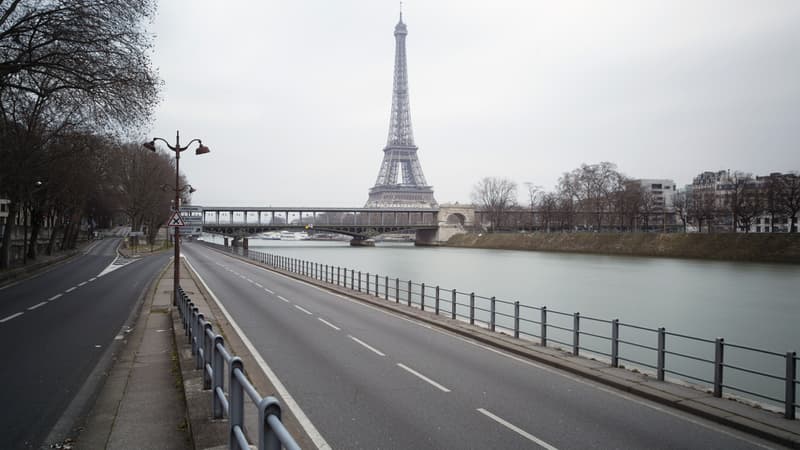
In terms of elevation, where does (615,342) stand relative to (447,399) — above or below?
above

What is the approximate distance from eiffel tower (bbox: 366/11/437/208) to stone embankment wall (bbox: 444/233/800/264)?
71.1 meters

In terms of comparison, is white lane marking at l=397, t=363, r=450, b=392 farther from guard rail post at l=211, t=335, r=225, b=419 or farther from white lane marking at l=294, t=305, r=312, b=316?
white lane marking at l=294, t=305, r=312, b=316

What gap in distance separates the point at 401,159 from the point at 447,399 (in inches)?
7087

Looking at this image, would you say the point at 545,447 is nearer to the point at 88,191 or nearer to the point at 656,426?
the point at 656,426

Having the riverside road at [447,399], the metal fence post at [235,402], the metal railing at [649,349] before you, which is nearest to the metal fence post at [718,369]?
the metal railing at [649,349]

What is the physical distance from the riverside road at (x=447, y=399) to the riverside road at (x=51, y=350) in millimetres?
3600

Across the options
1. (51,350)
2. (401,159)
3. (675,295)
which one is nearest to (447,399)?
(51,350)

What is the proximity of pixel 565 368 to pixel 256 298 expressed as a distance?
17.0 metres

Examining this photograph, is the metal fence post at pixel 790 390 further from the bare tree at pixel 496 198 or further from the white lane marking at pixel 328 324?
the bare tree at pixel 496 198

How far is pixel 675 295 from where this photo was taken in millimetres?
38906

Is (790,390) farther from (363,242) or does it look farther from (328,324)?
Answer: (363,242)

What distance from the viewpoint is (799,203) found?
81.2 meters

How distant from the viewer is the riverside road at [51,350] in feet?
27.9

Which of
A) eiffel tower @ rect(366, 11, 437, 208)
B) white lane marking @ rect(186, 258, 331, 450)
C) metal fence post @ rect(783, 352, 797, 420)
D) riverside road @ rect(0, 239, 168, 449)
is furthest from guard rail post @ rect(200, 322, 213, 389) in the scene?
eiffel tower @ rect(366, 11, 437, 208)
